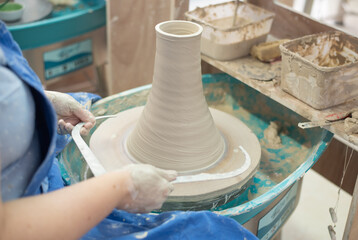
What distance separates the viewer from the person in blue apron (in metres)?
0.77

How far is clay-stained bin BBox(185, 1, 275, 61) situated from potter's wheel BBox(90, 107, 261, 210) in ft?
0.84

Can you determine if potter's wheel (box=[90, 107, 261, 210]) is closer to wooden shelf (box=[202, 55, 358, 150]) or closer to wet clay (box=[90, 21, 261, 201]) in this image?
wet clay (box=[90, 21, 261, 201])

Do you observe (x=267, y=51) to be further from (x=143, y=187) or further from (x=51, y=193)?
(x=51, y=193)

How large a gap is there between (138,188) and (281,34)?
117cm

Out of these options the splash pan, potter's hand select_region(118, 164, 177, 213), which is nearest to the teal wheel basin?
the splash pan

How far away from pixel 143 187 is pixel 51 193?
0.65 feet

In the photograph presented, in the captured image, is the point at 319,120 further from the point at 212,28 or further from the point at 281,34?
the point at 281,34

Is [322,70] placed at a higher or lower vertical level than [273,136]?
higher

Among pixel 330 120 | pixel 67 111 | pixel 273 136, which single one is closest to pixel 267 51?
pixel 273 136

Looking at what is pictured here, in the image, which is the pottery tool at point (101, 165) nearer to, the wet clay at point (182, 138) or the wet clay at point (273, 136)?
the wet clay at point (182, 138)

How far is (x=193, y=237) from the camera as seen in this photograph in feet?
3.24

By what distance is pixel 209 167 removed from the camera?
4.21 feet

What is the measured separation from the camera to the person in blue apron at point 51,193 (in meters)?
0.77

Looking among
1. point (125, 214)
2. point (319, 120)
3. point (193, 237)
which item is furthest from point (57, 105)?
point (319, 120)
